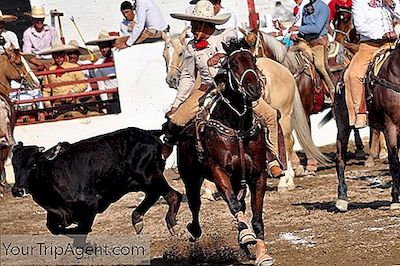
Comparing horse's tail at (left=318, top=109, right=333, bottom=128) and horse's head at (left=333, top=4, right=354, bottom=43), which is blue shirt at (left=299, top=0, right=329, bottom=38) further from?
horse's tail at (left=318, top=109, right=333, bottom=128)

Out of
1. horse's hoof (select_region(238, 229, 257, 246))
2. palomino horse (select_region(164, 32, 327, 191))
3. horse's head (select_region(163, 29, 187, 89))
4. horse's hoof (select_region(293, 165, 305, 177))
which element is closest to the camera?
horse's hoof (select_region(238, 229, 257, 246))

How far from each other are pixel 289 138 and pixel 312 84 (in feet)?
5.33

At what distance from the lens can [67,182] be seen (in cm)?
867

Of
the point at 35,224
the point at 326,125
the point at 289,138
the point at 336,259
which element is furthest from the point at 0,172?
the point at 336,259

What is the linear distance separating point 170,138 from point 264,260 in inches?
70.4

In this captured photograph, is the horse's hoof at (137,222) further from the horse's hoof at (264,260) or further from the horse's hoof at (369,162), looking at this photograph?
the horse's hoof at (369,162)

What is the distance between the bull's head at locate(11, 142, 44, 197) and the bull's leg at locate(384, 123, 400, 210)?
12.5 feet

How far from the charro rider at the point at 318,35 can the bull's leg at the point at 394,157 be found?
446 cm

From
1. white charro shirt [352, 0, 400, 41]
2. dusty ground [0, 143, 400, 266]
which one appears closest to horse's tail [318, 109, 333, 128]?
dusty ground [0, 143, 400, 266]

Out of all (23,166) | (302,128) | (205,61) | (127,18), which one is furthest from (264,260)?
(127,18)

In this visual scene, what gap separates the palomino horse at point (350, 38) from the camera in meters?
15.2

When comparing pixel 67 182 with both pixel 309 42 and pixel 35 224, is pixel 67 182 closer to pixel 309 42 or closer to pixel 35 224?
pixel 35 224

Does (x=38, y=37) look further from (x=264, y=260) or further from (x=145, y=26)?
(x=264, y=260)

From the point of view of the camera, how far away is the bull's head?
8656 mm
